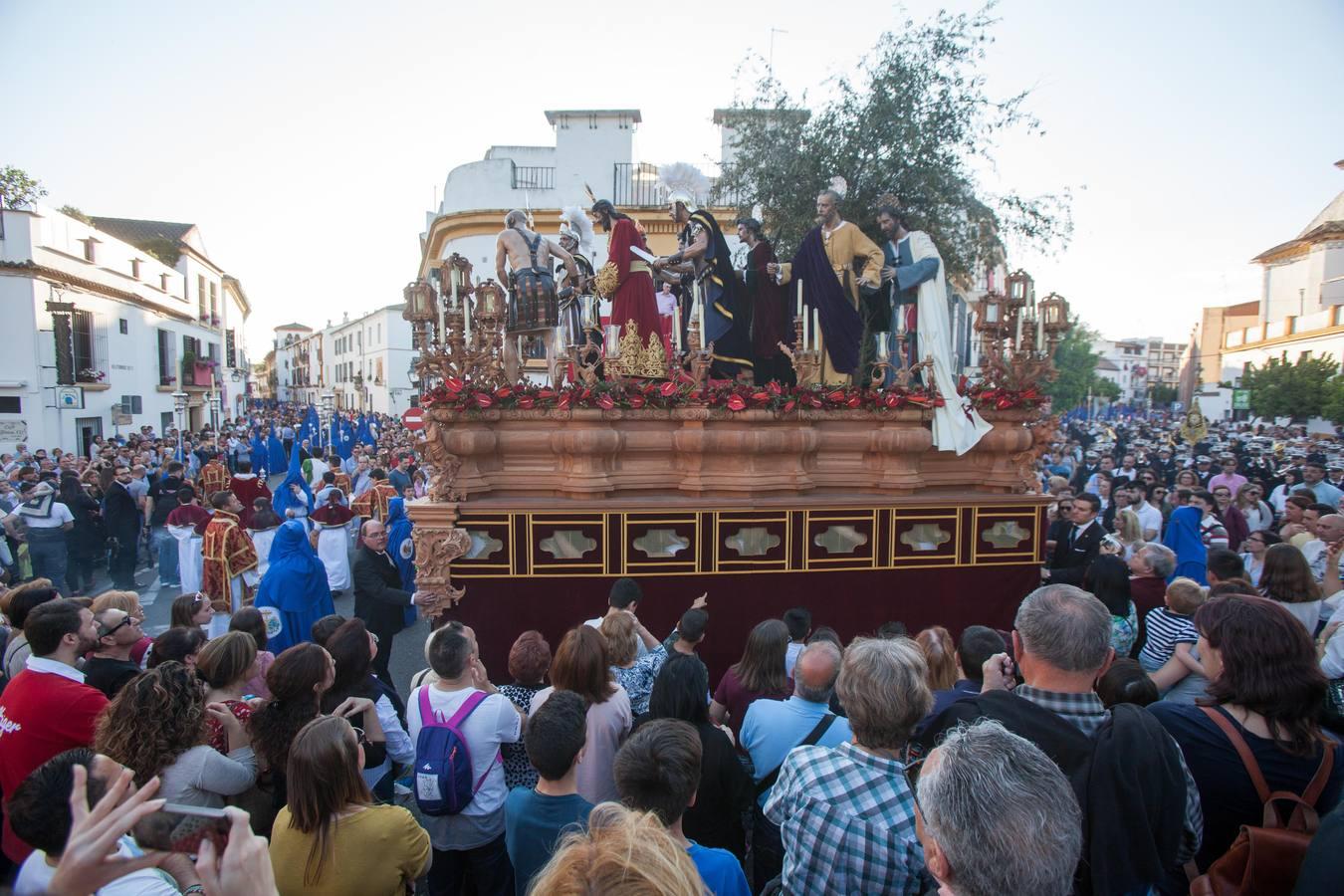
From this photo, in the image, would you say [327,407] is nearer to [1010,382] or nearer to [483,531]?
[483,531]

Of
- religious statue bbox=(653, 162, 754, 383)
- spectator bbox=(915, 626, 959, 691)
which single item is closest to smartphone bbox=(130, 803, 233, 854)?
spectator bbox=(915, 626, 959, 691)

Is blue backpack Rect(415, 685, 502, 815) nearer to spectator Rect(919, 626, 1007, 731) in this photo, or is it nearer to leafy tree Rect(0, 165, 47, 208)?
spectator Rect(919, 626, 1007, 731)

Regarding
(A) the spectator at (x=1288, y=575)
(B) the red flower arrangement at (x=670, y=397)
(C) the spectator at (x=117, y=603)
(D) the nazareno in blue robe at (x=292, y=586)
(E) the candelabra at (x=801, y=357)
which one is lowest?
(D) the nazareno in blue robe at (x=292, y=586)

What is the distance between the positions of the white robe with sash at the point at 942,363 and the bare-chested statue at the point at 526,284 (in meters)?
4.46

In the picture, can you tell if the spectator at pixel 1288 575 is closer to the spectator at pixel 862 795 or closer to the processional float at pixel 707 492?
the processional float at pixel 707 492

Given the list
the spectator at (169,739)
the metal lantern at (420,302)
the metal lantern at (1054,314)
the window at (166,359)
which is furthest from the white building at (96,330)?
the metal lantern at (1054,314)

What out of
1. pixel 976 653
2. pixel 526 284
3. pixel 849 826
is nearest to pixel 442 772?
pixel 849 826

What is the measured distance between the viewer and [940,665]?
13.7ft

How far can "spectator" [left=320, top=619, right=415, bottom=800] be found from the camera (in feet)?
12.6

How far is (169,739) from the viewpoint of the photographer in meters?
3.02

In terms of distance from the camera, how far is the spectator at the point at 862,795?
2.45 meters

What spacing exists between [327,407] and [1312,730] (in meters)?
27.1

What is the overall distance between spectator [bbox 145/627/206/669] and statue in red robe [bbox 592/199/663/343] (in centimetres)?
565

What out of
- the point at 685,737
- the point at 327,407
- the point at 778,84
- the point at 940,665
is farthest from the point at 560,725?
the point at 327,407
